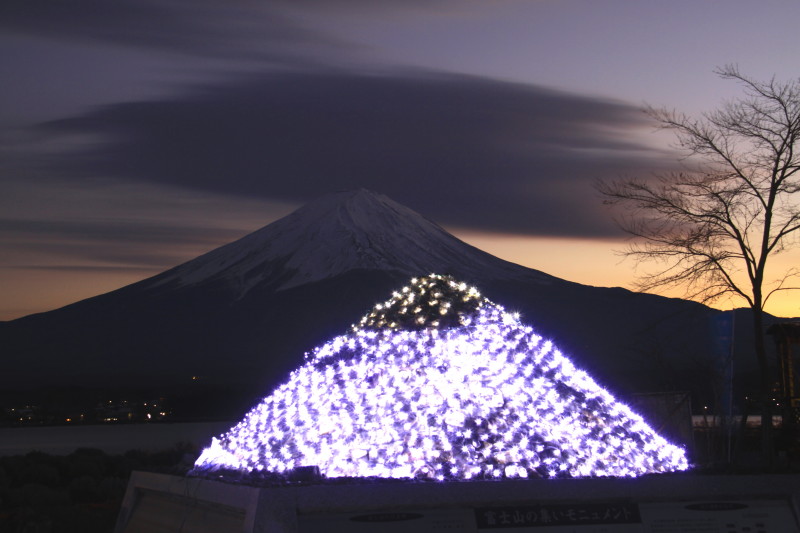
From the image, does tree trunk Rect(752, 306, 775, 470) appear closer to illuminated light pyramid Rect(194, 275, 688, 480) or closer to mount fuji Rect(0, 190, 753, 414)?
illuminated light pyramid Rect(194, 275, 688, 480)

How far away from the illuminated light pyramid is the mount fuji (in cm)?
9284

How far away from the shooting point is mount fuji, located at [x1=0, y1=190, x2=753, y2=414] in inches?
4835

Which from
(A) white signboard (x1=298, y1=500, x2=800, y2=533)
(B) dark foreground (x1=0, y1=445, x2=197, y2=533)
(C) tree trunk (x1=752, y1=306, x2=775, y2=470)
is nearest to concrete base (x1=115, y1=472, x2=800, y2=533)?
(A) white signboard (x1=298, y1=500, x2=800, y2=533)

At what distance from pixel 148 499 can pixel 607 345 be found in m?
117

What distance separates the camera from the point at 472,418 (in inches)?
364

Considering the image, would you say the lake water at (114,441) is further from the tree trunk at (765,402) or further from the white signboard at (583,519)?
the white signboard at (583,519)

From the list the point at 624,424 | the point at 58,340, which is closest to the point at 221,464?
the point at 624,424

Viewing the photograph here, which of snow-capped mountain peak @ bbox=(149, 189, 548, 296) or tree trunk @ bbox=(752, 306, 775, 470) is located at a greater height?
snow-capped mountain peak @ bbox=(149, 189, 548, 296)

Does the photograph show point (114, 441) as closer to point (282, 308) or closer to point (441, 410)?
point (441, 410)

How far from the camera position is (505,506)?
7836mm

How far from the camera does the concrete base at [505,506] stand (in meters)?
7.54

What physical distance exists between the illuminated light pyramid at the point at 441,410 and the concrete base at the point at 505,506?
0.75 metres

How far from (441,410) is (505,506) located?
159 cm

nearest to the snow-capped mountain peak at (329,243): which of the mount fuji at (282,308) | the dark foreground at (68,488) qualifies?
the mount fuji at (282,308)
